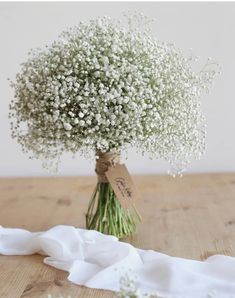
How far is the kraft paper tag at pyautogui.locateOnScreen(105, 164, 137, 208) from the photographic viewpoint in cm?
131

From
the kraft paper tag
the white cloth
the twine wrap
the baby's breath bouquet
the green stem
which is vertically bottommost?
the white cloth

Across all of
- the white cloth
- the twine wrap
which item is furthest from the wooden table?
the twine wrap

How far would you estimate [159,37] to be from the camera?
2.06 metres

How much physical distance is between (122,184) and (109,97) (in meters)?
0.24

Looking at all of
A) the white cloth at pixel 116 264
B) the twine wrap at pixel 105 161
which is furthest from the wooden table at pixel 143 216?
the twine wrap at pixel 105 161

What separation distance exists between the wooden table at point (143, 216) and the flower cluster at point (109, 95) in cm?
21

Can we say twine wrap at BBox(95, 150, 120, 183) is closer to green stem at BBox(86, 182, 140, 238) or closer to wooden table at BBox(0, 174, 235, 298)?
green stem at BBox(86, 182, 140, 238)

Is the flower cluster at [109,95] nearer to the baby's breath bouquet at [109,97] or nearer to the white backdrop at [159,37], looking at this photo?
the baby's breath bouquet at [109,97]

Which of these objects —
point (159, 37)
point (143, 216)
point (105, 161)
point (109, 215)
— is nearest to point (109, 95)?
point (105, 161)

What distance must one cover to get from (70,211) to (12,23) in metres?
0.87

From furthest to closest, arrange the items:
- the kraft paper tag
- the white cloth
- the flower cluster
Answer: the kraft paper tag
the flower cluster
the white cloth

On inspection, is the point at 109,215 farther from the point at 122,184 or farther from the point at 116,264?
the point at 116,264

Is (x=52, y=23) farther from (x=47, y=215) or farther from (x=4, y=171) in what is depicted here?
(x=47, y=215)

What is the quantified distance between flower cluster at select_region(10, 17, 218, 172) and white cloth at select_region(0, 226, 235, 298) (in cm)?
20
